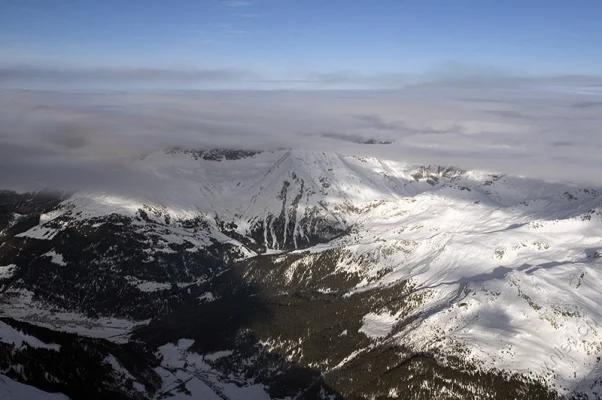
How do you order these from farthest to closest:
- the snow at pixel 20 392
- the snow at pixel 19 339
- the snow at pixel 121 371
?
the snow at pixel 121 371, the snow at pixel 19 339, the snow at pixel 20 392

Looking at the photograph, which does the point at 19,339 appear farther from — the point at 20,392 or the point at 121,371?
the point at 121,371

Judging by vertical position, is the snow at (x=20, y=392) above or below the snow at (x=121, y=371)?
above

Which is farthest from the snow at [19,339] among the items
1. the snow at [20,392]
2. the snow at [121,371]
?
the snow at [20,392]

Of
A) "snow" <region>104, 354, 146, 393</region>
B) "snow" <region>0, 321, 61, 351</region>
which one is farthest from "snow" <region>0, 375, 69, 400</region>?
"snow" <region>104, 354, 146, 393</region>

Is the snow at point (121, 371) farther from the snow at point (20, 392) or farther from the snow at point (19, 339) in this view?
the snow at point (20, 392)

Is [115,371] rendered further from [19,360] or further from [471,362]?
[471,362]

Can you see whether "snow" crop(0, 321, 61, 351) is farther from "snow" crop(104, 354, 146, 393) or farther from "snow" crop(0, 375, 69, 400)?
"snow" crop(0, 375, 69, 400)

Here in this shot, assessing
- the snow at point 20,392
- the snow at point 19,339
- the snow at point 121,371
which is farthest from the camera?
the snow at point 121,371
